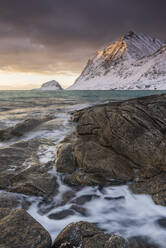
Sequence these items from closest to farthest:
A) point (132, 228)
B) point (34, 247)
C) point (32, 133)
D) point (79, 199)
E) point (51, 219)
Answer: point (34, 247), point (132, 228), point (51, 219), point (79, 199), point (32, 133)

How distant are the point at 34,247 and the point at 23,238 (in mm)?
245

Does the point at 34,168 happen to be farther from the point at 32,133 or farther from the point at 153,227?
the point at 32,133

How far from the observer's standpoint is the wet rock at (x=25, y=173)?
15.8 ft

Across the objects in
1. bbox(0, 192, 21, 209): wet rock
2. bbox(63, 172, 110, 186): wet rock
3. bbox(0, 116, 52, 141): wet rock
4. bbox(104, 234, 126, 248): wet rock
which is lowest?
bbox(0, 192, 21, 209): wet rock

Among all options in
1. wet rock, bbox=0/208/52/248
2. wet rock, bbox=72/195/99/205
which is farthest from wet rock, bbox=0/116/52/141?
wet rock, bbox=0/208/52/248

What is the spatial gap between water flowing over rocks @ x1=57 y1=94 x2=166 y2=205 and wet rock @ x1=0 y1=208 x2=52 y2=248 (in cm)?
216

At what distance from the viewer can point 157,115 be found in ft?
19.7

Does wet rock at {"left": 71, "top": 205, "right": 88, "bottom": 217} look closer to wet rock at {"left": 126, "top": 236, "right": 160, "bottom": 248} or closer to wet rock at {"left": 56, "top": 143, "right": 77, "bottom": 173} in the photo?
wet rock at {"left": 126, "top": 236, "right": 160, "bottom": 248}

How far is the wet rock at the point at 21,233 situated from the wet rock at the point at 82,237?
277 millimetres

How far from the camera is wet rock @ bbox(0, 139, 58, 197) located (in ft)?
15.8

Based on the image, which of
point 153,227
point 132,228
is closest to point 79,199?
point 132,228

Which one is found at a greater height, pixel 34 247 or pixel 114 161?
pixel 114 161

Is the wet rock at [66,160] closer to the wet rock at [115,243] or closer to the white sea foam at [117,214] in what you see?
the white sea foam at [117,214]

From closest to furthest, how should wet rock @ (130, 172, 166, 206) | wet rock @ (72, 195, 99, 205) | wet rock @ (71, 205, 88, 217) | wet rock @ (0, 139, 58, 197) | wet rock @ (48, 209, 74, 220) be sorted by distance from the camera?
1. wet rock @ (48, 209, 74, 220)
2. wet rock @ (71, 205, 88, 217)
3. wet rock @ (130, 172, 166, 206)
4. wet rock @ (72, 195, 99, 205)
5. wet rock @ (0, 139, 58, 197)
